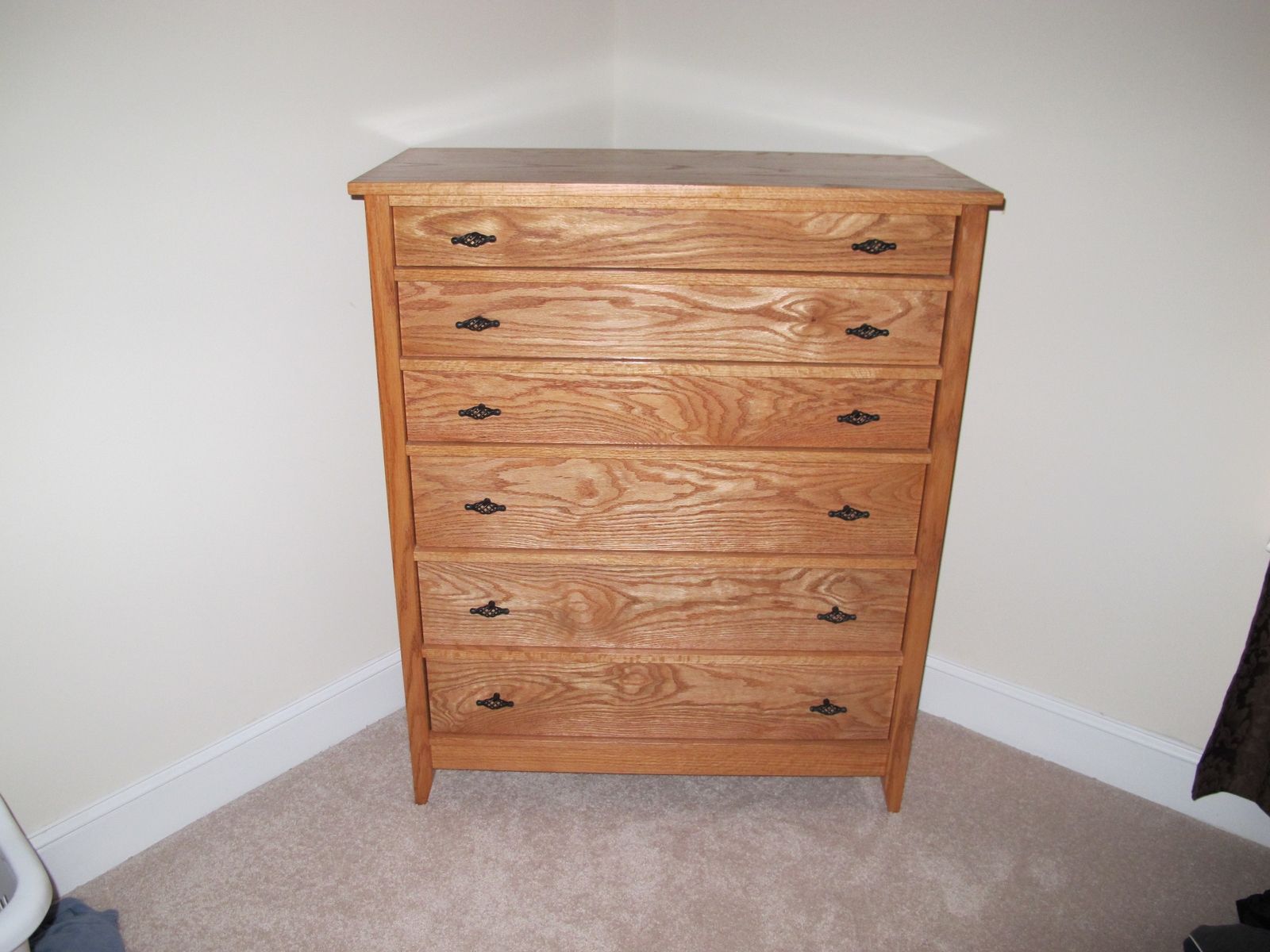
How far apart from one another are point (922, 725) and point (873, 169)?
1.32 m

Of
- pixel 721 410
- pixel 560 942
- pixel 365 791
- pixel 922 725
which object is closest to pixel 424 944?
pixel 560 942

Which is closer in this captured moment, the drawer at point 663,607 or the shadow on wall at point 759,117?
the drawer at point 663,607

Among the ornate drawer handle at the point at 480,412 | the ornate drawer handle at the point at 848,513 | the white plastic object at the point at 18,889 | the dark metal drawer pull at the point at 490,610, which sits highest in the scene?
the ornate drawer handle at the point at 480,412

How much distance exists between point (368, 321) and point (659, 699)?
1.02 metres

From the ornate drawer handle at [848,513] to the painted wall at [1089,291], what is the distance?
525 mm

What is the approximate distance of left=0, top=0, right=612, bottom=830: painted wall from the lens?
141cm

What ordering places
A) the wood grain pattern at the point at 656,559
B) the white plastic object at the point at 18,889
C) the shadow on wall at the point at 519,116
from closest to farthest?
the white plastic object at the point at 18,889 → the wood grain pattern at the point at 656,559 → the shadow on wall at the point at 519,116

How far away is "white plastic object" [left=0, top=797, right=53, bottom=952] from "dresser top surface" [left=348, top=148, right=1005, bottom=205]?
1.12 meters

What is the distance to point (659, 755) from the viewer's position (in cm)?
179

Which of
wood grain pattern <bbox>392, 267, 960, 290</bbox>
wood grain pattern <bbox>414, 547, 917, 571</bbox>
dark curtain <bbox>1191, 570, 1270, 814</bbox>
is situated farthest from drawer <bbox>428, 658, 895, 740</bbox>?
wood grain pattern <bbox>392, 267, 960, 290</bbox>

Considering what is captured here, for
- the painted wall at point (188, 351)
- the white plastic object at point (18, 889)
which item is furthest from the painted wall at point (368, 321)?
the white plastic object at point (18, 889)

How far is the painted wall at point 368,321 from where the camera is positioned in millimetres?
1461

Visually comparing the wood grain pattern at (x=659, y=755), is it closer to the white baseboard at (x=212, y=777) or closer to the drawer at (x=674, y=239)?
the white baseboard at (x=212, y=777)

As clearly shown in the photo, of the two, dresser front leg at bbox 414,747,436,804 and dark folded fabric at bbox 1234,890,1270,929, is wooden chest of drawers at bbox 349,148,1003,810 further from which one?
dark folded fabric at bbox 1234,890,1270,929
